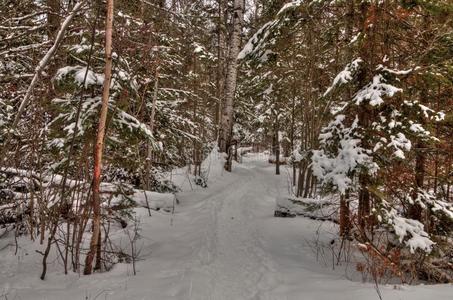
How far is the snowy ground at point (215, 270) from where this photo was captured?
459 cm

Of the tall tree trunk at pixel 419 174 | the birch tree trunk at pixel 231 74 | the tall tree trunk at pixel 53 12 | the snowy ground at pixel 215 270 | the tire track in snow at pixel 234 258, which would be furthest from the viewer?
the birch tree trunk at pixel 231 74

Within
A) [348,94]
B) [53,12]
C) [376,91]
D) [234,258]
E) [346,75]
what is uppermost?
[53,12]

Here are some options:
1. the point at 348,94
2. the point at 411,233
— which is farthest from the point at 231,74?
the point at 411,233

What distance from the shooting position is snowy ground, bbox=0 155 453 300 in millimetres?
4590

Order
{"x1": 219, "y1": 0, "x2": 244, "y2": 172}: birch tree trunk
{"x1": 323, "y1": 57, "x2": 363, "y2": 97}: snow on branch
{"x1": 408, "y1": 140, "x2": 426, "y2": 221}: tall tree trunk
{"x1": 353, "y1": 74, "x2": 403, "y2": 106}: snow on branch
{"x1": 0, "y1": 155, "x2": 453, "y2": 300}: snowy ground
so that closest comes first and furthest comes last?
{"x1": 0, "y1": 155, "x2": 453, "y2": 300}: snowy ground
{"x1": 353, "y1": 74, "x2": 403, "y2": 106}: snow on branch
{"x1": 323, "y1": 57, "x2": 363, "y2": 97}: snow on branch
{"x1": 408, "y1": 140, "x2": 426, "y2": 221}: tall tree trunk
{"x1": 219, "y1": 0, "x2": 244, "y2": 172}: birch tree trunk

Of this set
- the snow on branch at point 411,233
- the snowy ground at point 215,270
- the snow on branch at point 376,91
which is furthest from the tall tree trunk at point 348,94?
the snow on branch at point 411,233

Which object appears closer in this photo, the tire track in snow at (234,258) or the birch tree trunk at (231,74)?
the tire track in snow at (234,258)

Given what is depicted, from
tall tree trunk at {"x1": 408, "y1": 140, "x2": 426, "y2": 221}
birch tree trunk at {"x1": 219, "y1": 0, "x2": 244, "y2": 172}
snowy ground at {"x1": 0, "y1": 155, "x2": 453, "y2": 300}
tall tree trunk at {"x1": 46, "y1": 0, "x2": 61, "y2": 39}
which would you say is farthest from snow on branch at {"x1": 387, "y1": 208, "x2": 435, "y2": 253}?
birch tree trunk at {"x1": 219, "y1": 0, "x2": 244, "y2": 172}

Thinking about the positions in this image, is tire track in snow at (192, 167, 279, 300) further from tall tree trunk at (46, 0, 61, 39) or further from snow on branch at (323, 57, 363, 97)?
tall tree trunk at (46, 0, 61, 39)

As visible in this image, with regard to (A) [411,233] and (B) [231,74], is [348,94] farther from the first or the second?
(B) [231,74]

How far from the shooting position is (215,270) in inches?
221

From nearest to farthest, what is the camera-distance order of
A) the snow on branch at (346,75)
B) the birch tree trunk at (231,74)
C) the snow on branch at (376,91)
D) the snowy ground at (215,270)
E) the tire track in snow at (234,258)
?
the snowy ground at (215,270) → the tire track in snow at (234,258) → the snow on branch at (376,91) → the snow on branch at (346,75) → the birch tree trunk at (231,74)

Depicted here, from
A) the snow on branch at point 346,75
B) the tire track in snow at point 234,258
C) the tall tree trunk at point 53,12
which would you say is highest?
the tall tree trunk at point 53,12

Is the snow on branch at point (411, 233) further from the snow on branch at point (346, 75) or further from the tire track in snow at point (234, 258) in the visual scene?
the snow on branch at point (346, 75)
